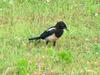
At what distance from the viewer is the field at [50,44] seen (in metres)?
8.77

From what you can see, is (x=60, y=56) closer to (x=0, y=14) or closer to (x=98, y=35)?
(x=98, y=35)

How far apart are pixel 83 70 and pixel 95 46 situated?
164cm

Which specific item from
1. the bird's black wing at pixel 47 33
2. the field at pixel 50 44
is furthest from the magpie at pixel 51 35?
the field at pixel 50 44

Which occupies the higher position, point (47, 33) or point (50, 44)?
point (47, 33)

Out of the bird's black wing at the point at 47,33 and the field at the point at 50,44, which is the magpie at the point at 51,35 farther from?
the field at the point at 50,44

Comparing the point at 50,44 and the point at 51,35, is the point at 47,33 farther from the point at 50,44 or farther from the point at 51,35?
the point at 50,44

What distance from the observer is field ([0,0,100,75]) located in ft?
28.8

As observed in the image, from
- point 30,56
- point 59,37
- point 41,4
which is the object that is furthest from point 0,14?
point 30,56

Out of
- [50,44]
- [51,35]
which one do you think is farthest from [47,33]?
[50,44]

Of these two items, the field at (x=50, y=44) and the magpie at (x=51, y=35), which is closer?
the field at (x=50, y=44)

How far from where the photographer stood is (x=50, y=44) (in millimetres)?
10250

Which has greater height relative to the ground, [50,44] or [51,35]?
[51,35]

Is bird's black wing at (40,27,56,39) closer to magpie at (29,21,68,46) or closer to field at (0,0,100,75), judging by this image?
magpie at (29,21,68,46)

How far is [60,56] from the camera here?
915 centimetres
